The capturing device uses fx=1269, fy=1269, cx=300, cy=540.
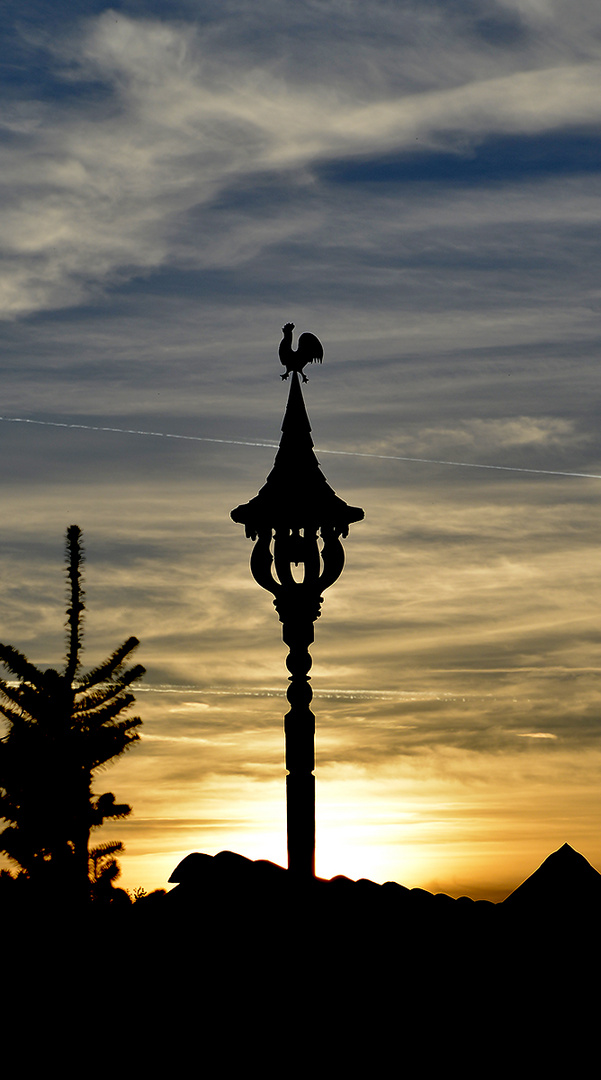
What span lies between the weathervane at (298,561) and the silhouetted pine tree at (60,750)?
198 inches

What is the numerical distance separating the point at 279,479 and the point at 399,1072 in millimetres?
5763

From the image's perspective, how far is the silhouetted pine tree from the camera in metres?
16.1

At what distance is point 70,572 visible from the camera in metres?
16.8

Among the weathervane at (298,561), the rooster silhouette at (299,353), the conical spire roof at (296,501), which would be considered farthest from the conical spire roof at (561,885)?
the rooster silhouette at (299,353)

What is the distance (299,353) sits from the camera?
13.2m

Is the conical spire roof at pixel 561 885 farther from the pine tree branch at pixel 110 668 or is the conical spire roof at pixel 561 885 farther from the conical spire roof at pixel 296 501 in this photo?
the pine tree branch at pixel 110 668

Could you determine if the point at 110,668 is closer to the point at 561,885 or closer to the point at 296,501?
the point at 296,501

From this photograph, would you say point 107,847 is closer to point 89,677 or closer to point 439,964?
point 89,677

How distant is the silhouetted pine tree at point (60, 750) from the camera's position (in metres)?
16.1

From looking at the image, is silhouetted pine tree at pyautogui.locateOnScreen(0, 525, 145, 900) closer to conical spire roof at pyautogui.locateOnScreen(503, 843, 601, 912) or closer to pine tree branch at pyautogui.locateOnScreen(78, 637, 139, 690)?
Answer: pine tree branch at pyautogui.locateOnScreen(78, 637, 139, 690)

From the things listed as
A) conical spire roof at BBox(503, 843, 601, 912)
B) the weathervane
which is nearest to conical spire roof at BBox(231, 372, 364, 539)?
the weathervane

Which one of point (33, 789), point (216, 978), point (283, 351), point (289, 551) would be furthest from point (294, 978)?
point (33, 789)

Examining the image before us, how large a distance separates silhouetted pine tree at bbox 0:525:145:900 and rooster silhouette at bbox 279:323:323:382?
15.8 feet

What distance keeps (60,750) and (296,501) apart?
18.6 feet
